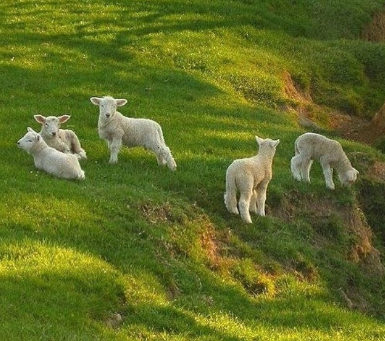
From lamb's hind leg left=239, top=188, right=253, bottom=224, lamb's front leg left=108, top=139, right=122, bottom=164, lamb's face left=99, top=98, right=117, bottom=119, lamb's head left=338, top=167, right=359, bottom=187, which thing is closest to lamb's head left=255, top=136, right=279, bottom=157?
lamb's hind leg left=239, top=188, right=253, bottom=224

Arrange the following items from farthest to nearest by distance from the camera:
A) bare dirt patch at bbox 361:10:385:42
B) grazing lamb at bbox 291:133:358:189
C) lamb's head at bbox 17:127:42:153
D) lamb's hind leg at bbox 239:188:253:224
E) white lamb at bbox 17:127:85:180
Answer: bare dirt patch at bbox 361:10:385:42, grazing lamb at bbox 291:133:358:189, lamb's head at bbox 17:127:42:153, lamb's hind leg at bbox 239:188:253:224, white lamb at bbox 17:127:85:180

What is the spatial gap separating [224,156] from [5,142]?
4557mm

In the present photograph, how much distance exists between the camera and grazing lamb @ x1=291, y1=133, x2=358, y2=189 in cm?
1814

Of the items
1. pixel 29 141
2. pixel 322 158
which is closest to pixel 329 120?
pixel 322 158

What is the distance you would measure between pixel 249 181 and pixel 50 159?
3252 mm

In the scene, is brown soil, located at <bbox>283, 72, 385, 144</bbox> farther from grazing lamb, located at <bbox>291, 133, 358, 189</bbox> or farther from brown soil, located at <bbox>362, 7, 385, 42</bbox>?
brown soil, located at <bbox>362, 7, 385, 42</bbox>

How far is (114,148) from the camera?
16828 millimetres

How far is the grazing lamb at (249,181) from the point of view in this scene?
50.3ft

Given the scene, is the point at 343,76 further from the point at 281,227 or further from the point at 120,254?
the point at 120,254

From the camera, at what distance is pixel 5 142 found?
687 inches

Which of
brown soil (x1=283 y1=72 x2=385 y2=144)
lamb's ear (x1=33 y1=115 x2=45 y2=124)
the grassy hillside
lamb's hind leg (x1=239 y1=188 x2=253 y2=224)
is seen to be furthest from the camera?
brown soil (x1=283 y1=72 x2=385 y2=144)

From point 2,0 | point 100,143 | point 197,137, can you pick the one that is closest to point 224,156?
point 197,137

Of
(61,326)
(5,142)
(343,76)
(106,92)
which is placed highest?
(61,326)

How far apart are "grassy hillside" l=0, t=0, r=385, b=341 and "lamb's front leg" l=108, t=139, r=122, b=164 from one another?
0.85 feet
